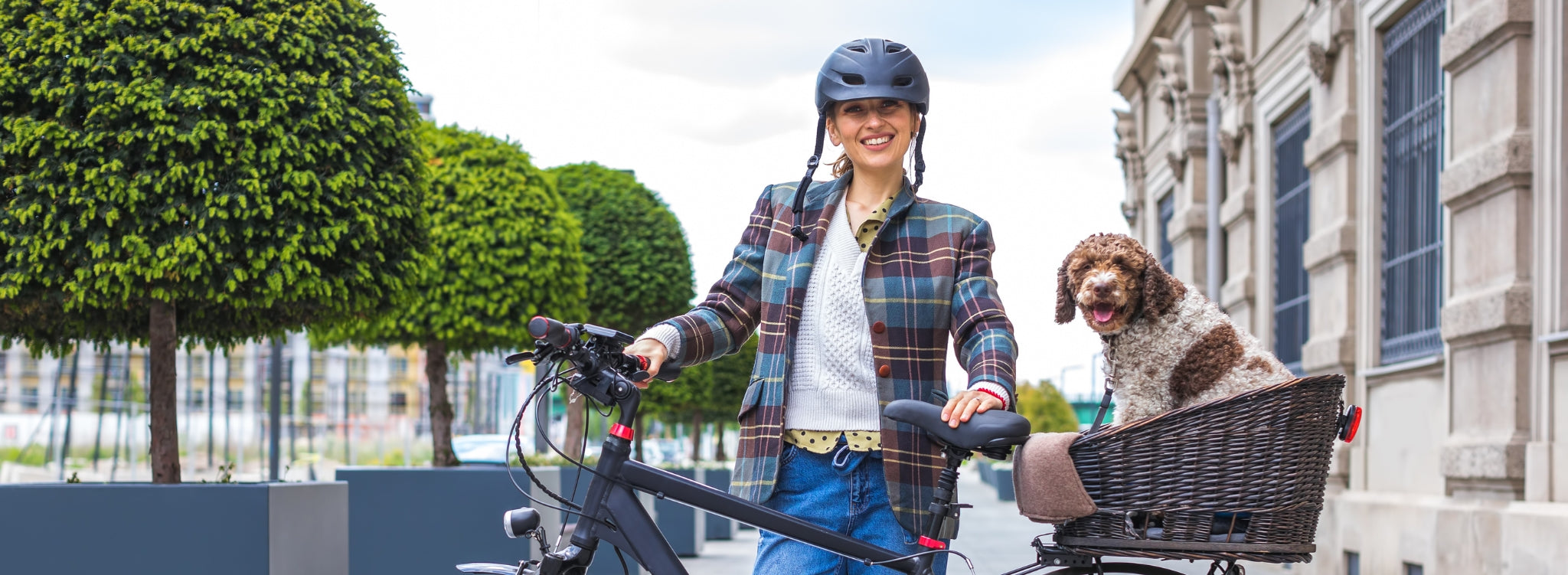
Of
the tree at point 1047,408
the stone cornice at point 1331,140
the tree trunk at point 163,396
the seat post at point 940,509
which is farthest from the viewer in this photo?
the tree at point 1047,408

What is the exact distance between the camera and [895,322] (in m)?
3.05

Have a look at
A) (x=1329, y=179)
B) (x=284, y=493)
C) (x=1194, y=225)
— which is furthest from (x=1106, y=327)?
(x=1194, y=225)

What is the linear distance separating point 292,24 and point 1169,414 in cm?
522

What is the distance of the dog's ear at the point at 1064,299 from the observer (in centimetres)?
353

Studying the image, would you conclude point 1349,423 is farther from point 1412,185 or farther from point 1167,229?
point 1167,229

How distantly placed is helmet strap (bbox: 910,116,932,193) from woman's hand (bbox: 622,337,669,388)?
66 centimetres

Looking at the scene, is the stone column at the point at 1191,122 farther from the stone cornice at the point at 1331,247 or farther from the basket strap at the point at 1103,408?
the basket strap at the point at 1103,408

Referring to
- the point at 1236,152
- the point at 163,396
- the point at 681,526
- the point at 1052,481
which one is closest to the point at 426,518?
the point at 163,396

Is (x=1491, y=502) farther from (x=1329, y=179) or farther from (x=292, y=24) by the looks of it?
(x=292, y=24)

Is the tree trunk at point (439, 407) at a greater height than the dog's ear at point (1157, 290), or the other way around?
the dog's ear at point (1157, 290)

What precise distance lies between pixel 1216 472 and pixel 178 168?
4722 mm

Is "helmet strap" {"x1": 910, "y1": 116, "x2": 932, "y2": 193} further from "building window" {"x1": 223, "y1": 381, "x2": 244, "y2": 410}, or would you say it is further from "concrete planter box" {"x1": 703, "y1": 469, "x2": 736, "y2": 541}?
"building window" {"x1": 223, "y1": 381, "x2": 244, "y2": 410}

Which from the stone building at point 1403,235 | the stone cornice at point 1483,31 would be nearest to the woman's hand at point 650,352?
the stone building at point 1403,235

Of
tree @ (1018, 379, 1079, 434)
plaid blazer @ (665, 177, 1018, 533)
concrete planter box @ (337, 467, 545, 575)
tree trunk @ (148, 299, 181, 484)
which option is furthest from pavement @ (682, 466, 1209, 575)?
tree @ (1018, 379, 1079, 434)
